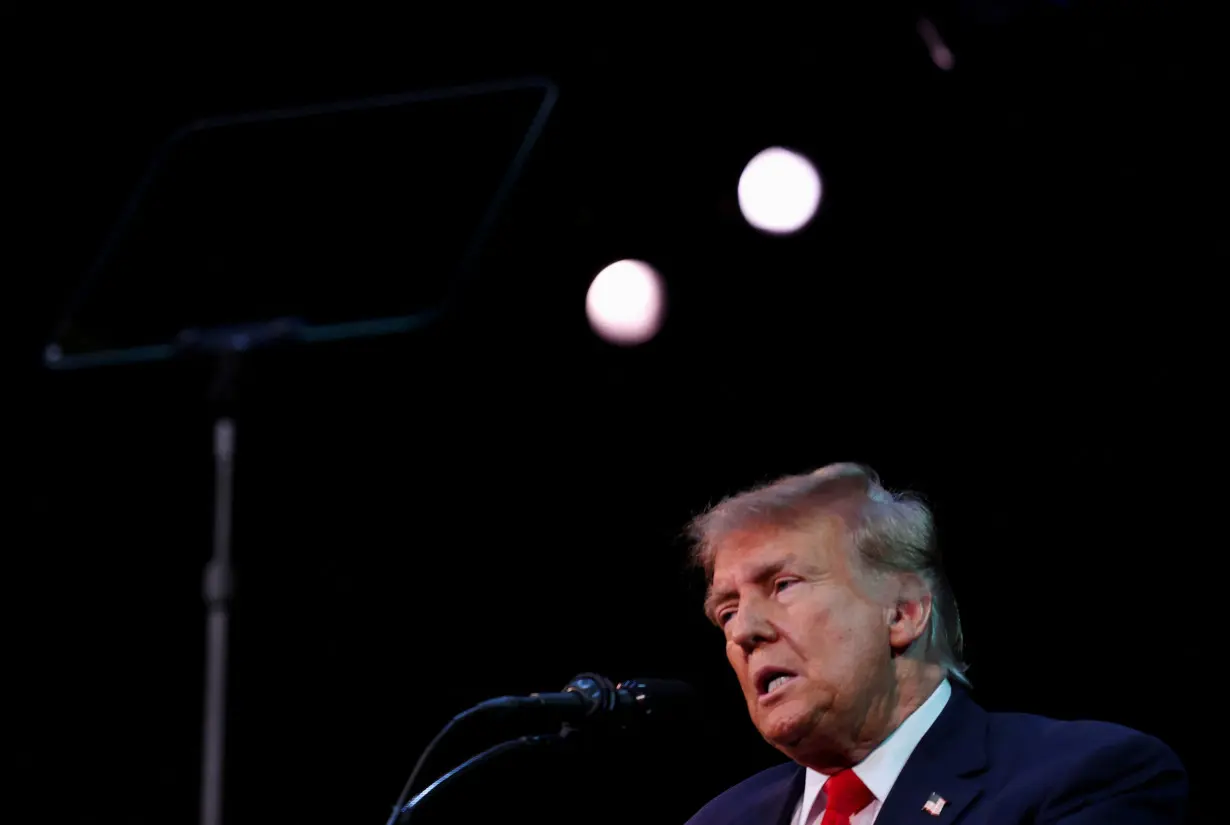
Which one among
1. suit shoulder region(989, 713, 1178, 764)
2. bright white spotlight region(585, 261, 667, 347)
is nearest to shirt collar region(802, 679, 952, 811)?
suit shoulder region(989, 713, 1178, 764)

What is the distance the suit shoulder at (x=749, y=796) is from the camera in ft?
11.1

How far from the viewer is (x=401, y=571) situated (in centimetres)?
503

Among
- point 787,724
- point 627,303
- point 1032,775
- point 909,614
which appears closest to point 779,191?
point 627,303

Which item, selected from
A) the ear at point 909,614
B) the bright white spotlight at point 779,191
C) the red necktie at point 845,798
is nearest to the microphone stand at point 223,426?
the red necktie at point 845,798

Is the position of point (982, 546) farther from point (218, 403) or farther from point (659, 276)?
point (218, 403)

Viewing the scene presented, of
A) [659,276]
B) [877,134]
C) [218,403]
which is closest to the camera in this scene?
[218,403]

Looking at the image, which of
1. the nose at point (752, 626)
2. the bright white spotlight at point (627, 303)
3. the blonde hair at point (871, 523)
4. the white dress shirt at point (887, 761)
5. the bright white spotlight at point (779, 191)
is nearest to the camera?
the white dress shirt at point (887, 761)

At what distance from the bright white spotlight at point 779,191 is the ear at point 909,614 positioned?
1.50 metres

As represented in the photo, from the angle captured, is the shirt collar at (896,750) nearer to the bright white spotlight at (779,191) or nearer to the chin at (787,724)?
the chin at (787,724)

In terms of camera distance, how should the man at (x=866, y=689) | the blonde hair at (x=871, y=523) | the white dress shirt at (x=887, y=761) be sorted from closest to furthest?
1. the man at (x=866, y=689)
2. the white dress shirt at (x=887, y=761)
3. the blonde hair at (x=871, y=523)

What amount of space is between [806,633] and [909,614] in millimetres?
263

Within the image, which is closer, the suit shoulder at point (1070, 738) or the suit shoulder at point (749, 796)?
the suit shoulder at point (1070, 738)

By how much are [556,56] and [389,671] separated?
2.03 meters

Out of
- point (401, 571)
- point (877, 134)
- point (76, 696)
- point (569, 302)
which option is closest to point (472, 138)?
point (569, 302)
